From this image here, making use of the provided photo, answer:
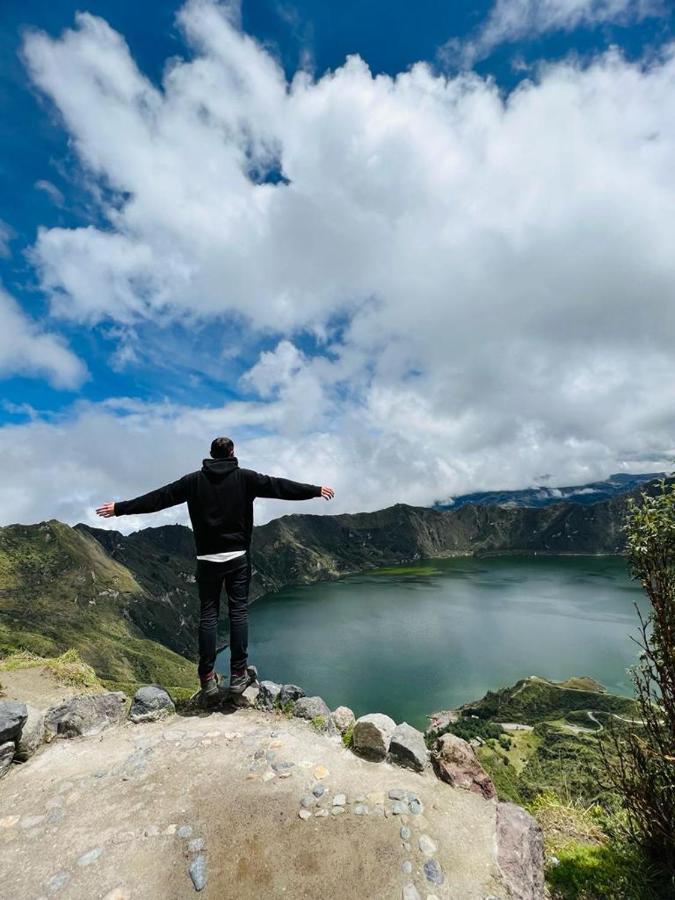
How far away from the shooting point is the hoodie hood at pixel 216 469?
23.3ft

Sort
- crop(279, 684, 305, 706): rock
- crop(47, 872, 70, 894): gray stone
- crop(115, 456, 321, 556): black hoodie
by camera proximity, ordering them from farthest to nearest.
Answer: crop(279, 684, 305, 706): rock, crop(115, 456, 321, 556): black hoodie, crop(47, 872, 70, 894): gray stone

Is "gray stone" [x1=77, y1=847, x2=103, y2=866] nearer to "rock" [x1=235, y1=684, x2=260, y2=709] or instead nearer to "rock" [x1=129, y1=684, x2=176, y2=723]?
"rock" [x1=129, y1=684, x2=176, y2=723]

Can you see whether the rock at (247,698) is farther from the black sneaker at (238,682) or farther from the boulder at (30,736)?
the boulder at (30,736)

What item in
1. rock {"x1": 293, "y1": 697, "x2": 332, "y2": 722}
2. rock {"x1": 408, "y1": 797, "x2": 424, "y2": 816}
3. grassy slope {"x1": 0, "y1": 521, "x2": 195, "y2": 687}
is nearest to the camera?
rock {"x1": 408, "y1": 797, "x2": 424, "y2": 816}

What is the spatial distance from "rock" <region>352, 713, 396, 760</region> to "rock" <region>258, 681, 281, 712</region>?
178cm

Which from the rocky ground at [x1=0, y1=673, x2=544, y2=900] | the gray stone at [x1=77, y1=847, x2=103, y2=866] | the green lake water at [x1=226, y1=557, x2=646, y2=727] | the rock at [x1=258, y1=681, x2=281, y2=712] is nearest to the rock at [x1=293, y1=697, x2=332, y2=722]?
the rocky ground at [x1=0, y1=673, x2=544, y2=900]

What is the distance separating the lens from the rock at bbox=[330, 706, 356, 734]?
7344 mm

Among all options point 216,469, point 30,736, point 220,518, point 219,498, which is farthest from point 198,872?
point 216,469

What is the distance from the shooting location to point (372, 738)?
6.43 metres

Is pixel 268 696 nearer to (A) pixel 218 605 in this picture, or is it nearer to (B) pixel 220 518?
(A) pixel 218 605

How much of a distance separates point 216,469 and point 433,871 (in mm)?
5552

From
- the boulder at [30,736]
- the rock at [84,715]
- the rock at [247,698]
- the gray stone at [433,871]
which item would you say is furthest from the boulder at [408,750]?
the boulder at [30,736]

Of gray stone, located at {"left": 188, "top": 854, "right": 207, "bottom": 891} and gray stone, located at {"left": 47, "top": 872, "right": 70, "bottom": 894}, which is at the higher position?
gray stone, located at {"left": 47, "top": 872, "right": 70, "bottom": 894}

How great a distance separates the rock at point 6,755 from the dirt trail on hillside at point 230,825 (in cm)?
15
